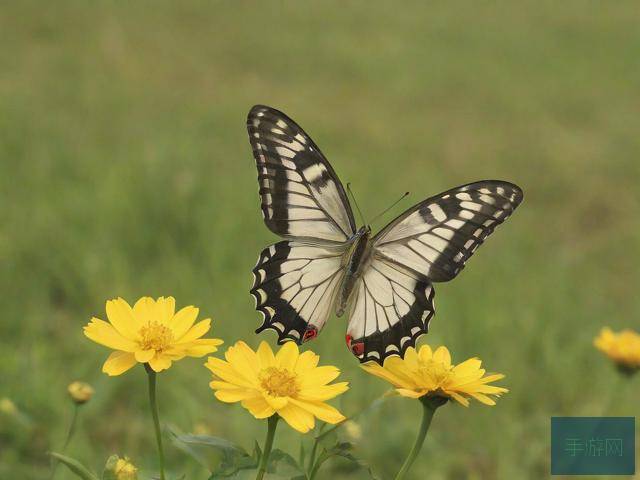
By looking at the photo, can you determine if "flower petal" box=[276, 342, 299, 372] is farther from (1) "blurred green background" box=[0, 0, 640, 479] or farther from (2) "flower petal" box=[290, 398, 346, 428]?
(1) "blurred green background" box=[0, 0, 640, 479]

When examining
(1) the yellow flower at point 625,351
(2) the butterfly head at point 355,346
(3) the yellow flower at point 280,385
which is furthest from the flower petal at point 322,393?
(1) the yellow flower at point 625,351

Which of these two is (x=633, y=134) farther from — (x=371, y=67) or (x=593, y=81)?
(x=371, y=67)

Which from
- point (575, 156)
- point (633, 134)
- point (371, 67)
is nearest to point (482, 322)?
point (575, 156)

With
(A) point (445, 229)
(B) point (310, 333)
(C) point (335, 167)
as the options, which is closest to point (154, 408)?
(B) point (310, 333)

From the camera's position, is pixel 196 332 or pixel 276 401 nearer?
pixel 276 401

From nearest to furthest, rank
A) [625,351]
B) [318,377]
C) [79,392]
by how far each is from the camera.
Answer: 1. [318,377]
2. [79,392]
3. [625,351]

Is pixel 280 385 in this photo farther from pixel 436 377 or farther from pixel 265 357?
pixel 436 377

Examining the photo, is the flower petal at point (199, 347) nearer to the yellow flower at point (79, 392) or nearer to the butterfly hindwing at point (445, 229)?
the yellow flower at point (79, 392)

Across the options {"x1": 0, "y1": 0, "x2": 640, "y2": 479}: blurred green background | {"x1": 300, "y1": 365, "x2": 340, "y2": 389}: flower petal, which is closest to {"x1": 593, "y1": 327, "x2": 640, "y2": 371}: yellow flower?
{"x1": 0, "y1": 0, "x2": 640, "y2": 479}: blurred green background
